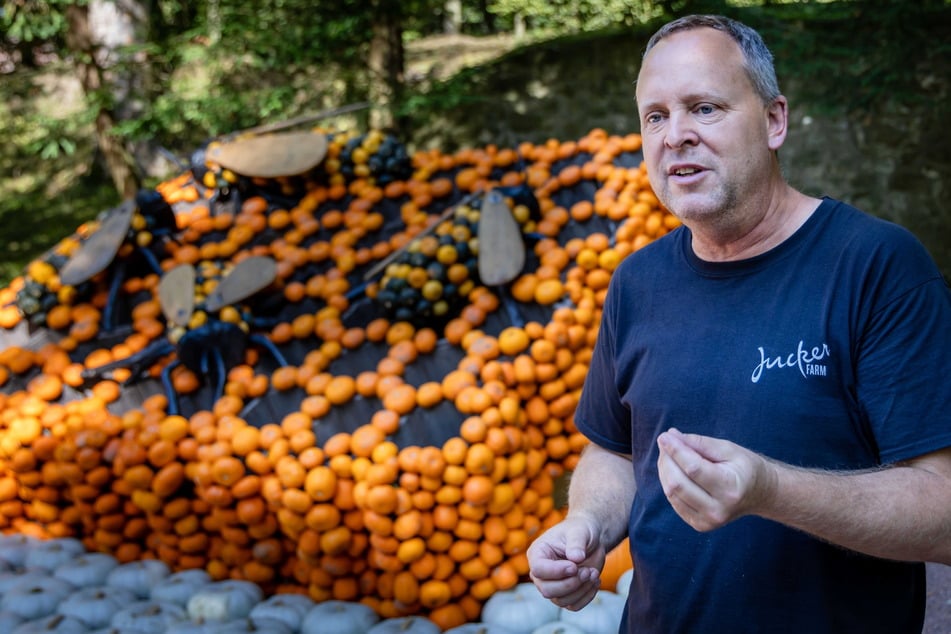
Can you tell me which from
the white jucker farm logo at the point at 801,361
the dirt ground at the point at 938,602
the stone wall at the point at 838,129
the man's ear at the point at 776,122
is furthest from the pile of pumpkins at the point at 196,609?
the stone wall at the point at 838,129

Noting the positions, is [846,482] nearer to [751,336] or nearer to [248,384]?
[751,336]

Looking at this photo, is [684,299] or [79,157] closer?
[684,299]

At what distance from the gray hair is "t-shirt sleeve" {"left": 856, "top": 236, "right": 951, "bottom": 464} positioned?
0.30m

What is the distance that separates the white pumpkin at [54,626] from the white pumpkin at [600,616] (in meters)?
1.46

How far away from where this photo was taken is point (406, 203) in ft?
12.2

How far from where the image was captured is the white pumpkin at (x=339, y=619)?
2.38m

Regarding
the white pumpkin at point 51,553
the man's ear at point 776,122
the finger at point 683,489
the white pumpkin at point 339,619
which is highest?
the man's ear at point 776,122

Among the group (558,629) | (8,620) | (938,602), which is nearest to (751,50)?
(938,602)

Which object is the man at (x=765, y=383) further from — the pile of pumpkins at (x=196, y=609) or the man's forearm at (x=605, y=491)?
the pile of pumpkins at (x=196, y=609)

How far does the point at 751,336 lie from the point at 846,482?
221 mm

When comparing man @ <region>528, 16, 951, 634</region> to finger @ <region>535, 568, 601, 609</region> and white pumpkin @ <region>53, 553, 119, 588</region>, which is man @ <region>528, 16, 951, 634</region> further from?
white pumpkin @ <region>53, 553, 119, 588</region>

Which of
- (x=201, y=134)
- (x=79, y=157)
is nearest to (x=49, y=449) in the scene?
(x=201, y=134)

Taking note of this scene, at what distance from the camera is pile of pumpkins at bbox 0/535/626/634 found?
7.72 feet

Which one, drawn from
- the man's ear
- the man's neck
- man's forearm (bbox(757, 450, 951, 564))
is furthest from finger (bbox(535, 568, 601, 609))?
the man's ear
